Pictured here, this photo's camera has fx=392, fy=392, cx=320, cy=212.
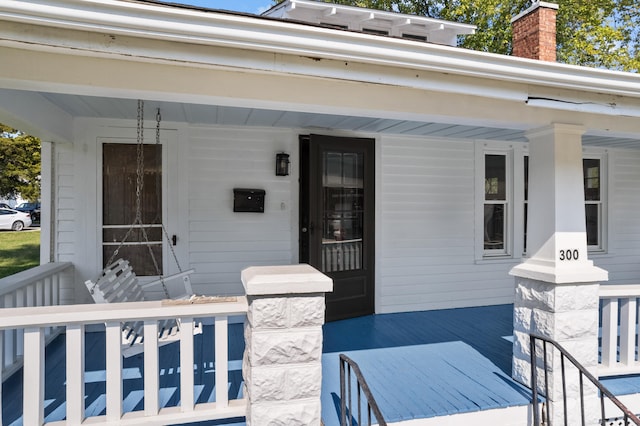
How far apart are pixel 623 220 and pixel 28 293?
760 cm

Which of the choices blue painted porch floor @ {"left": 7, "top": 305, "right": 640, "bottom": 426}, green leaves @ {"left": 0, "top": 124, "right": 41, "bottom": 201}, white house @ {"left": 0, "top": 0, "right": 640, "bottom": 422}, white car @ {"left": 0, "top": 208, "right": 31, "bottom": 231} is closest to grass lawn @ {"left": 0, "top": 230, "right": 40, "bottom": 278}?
white car @ {"left": 0, "top": 208, "right": 31, "bottom": 231}

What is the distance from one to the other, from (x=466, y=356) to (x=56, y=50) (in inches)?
144

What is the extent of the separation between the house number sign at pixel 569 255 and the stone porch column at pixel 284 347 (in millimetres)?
1791

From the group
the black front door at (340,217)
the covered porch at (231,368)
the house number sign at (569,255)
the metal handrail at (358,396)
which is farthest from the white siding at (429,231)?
the metal handrail at (358,396)

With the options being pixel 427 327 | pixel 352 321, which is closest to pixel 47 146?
pixel 352 321

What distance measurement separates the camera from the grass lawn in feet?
34.0

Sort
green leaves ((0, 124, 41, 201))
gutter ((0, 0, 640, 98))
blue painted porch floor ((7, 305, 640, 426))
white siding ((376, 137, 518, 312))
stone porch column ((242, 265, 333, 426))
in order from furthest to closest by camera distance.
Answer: green leaves ((0, 124, 41, 201)) < white siding ((376, 137, 518, 312)) < blue painted porch floor ((7, 305, 640, 426)) < stone porch column ((242, 265, 333, 426)) < gutter ((0, 0, 640, 98))

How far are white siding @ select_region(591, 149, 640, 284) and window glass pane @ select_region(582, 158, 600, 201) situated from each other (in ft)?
0.53

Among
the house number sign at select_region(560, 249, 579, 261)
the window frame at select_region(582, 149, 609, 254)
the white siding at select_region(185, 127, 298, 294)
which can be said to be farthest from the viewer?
the window frame at select_region(582, 149, 609, 254)

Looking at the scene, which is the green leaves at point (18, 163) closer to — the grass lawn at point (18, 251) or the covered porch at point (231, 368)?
the grass lawn at point (18, 251)

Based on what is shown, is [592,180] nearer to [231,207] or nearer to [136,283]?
[231,207]

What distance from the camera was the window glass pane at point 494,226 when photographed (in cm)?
539

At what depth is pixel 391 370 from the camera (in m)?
3.19

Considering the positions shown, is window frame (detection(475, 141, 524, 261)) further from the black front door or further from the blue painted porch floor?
the black front door
